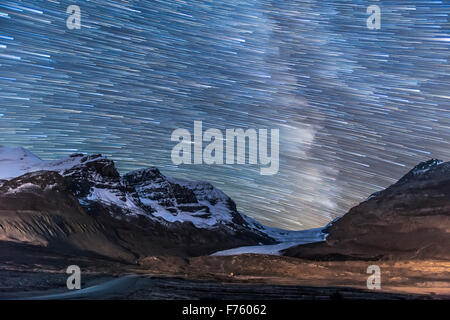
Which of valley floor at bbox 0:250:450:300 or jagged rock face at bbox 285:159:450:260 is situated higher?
jagged rock face at bbox 285:159:450:260

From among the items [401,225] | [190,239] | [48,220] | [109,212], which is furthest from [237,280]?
[109,212]

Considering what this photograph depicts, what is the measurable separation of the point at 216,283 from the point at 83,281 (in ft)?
27.6

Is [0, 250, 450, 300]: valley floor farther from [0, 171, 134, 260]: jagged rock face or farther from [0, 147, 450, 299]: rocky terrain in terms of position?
[0, 171, 134, 260]: jagged rock face

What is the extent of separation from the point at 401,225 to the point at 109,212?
6558cm

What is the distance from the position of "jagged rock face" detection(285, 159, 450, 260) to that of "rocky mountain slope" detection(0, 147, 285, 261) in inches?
1000

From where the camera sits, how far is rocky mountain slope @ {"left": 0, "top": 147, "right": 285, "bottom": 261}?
242ft

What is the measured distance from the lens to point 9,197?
7681cm

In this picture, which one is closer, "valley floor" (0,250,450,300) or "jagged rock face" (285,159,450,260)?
"valley floor" (0,250,450,300)

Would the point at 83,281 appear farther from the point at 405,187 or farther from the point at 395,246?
the point at 405,187

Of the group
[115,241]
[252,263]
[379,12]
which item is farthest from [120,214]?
[379,12]

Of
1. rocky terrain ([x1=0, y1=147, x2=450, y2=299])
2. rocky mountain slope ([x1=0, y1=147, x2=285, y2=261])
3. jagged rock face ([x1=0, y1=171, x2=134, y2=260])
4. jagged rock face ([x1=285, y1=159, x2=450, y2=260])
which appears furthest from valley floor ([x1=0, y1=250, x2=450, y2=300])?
jagged rock face ([x1=0, y1=171, x2=134, y2=260])

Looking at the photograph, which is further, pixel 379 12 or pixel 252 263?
pixel 252 263

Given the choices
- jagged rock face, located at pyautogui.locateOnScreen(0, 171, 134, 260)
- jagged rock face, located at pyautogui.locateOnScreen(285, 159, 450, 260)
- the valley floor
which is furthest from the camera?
jagged rock face, located at pyautogui.locateOnScreen(0, 171, 134, 260)

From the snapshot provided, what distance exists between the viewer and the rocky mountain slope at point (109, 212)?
7381cm
